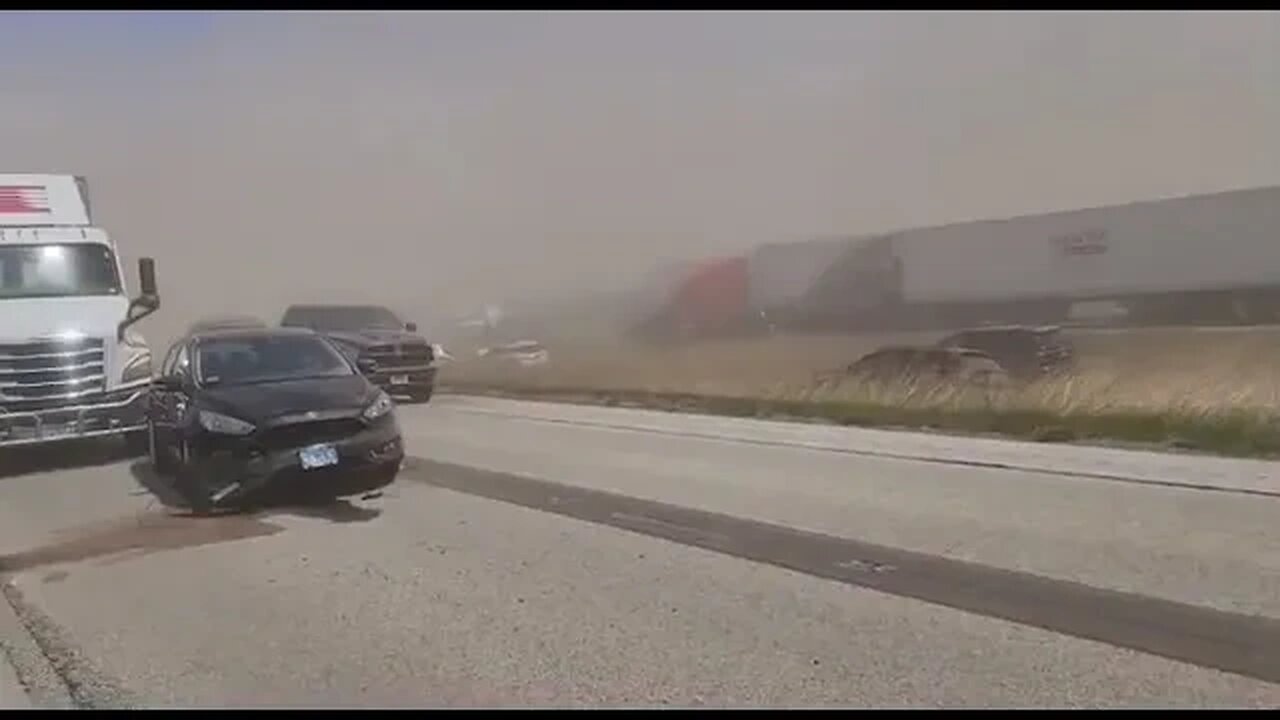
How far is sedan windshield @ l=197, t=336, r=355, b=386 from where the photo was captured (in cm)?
1149

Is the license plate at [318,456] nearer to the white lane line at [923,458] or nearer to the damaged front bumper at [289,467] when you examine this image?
the damaged front bumper at [289,467]

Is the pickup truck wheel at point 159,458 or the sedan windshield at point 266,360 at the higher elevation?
the sedan windshield at point 266,360

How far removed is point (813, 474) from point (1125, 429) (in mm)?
5005

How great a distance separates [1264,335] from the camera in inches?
971

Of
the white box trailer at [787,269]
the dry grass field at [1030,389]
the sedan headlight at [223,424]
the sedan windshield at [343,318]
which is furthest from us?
the white box trailer at [787,269]

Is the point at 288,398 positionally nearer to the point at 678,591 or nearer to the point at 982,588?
the point at 678,591

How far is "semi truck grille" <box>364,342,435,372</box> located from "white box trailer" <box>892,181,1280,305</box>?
669 inches

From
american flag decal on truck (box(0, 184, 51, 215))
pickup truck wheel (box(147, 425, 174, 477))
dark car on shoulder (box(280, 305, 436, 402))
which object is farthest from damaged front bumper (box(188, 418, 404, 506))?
dark car on shoulder (box(280, 305, 436, 402))

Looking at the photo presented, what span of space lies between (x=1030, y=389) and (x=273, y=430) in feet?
44.7

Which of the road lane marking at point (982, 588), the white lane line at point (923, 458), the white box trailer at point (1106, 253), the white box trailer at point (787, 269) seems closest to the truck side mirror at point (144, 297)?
the white lane line at point (923, 458)

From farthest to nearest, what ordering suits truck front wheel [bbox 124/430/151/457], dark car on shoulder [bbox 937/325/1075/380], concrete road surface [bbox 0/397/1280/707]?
dark car on shoulder [bbox 937/325/1075/380], truck front wheel [bbox 124/430/151/457], concrete road surface [bbox 0/397/1280/707]

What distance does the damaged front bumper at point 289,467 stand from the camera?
10.2 m

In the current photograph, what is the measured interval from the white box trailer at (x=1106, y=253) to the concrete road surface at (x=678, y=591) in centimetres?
1833

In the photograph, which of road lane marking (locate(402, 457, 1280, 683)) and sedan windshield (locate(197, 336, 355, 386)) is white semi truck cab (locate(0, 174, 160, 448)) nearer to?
sedan windshield (locate(197, 336, 355, 386))
